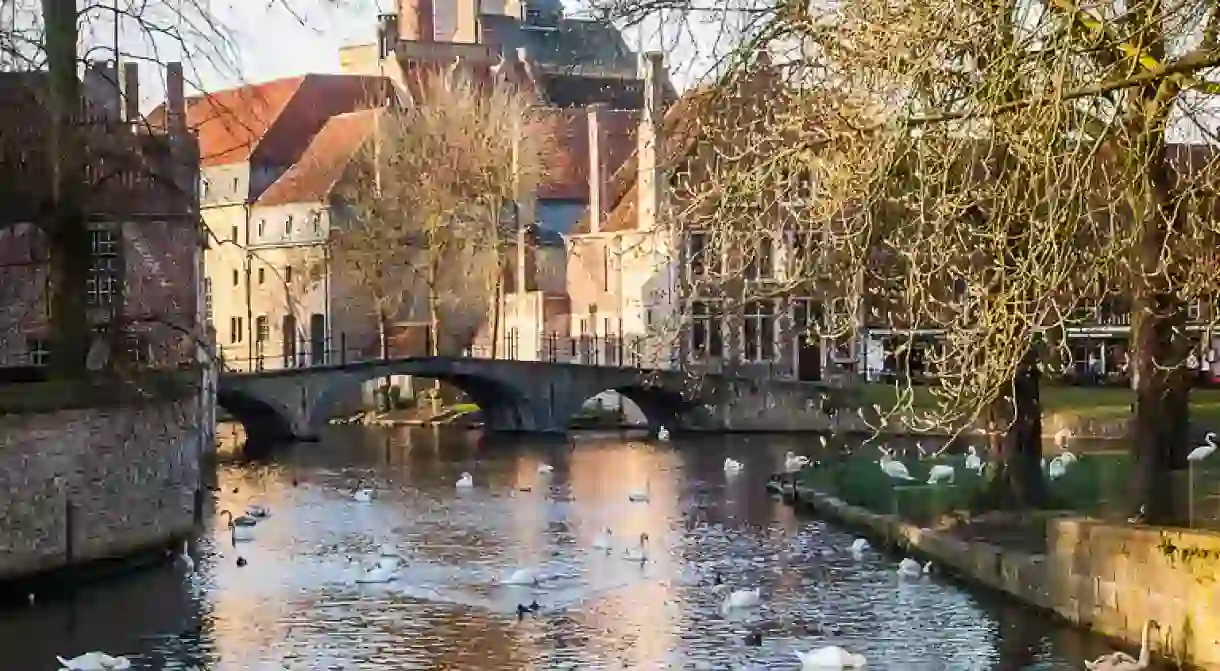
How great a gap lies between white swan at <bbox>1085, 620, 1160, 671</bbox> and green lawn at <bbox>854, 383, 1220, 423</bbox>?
20.1m

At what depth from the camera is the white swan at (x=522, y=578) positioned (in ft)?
61.7

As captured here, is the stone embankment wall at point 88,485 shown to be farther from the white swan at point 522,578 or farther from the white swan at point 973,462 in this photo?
the white swan at point 973,462

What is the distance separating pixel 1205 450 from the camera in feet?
82.8

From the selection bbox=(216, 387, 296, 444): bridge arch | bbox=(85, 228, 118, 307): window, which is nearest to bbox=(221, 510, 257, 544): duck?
bbox=(85, 228, 118, 307): window

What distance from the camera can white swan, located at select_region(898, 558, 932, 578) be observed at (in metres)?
18.4

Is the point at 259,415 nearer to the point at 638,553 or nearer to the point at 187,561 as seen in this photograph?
the point at 187,561

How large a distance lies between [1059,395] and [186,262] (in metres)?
15.2

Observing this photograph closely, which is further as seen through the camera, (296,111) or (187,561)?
(296,111)

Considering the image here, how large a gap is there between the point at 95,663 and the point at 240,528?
8379mm

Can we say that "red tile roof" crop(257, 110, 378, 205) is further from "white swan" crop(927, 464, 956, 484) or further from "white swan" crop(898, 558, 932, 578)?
"white swan" crop(898, 558, 932, 578)

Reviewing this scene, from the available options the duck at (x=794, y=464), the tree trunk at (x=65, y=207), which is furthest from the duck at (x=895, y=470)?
the tree trunk at (x=65, y=207)

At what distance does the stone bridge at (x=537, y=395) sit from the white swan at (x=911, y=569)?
2205cm

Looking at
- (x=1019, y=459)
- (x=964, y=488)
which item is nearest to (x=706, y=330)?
(x=964, y=488)

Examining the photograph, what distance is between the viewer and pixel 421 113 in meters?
51.0
